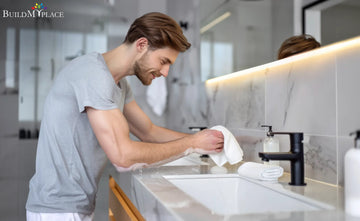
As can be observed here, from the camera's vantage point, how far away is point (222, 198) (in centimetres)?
127

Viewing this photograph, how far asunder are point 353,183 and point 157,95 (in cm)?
238

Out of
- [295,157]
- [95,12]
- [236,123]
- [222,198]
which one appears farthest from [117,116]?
[95,12]

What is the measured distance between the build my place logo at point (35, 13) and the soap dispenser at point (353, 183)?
2768 millimetres

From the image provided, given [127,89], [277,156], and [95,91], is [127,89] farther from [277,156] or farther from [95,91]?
[277,156]

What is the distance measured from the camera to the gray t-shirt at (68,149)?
122 centimetres

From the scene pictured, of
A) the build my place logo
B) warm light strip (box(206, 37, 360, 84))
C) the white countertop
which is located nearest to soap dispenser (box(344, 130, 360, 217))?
the white countertop

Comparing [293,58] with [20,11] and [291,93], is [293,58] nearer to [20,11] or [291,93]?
[291,93]

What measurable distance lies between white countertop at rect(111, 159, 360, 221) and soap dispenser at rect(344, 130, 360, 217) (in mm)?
27

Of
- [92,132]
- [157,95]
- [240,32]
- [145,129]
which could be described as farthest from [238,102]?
[157,95]

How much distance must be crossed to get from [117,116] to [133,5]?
222cm

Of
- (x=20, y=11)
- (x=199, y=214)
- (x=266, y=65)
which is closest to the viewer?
(x=199, y=214)

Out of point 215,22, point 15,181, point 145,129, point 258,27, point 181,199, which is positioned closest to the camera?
point 181,199

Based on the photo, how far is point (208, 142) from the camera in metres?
1.34

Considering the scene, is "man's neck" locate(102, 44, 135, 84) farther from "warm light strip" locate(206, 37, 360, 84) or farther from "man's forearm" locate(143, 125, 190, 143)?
"warm light strip" locate(206, 37, 360, 84)
